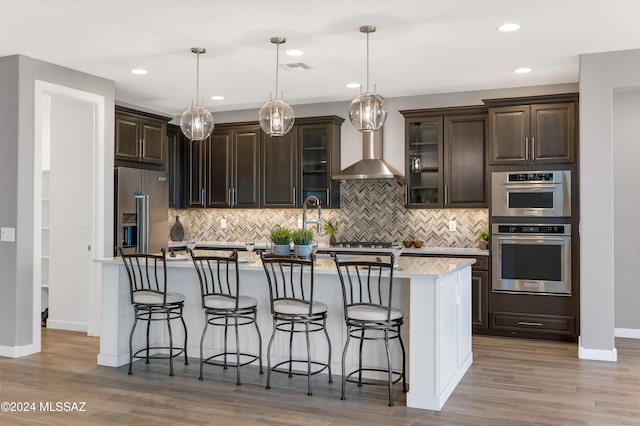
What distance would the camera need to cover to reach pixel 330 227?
7.45 m

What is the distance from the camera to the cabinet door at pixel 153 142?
7.05m

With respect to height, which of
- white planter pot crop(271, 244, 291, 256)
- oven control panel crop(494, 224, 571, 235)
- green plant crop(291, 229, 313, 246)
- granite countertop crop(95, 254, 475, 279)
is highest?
oven control panel crop(494, 224, 571, 235)

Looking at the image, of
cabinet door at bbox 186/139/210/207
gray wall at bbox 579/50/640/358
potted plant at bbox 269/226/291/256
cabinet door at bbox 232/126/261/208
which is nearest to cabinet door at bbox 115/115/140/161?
cabinet door at bbox 186/139/210/207

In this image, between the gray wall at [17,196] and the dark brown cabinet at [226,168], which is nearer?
the gray wall at [17,196]

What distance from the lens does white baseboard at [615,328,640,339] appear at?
20.4 feet

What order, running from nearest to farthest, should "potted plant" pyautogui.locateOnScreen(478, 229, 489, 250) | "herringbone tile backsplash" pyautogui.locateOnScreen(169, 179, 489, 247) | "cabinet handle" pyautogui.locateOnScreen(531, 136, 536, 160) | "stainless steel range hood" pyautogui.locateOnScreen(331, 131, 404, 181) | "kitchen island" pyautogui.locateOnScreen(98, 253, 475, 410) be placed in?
"kitchen island" pyautogui.locateOnScreen(98, 253, 475, 410) < "cabinet handle" pyautogui.locateOnScreen(531, 136, 536, 160) < "potted plant" pyautogui.locateOnScreen(478, 229, 489, 250) < "stainless steel range hood" pyautogui.locateOnScreen(331, 131, 404, 181) < "herringbone tile backsplash" pyautogui.locateOnScreen(169, 179, 489, 247)

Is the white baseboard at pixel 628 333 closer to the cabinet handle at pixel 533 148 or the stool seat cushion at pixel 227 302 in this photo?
the cabinet handle at pixel 533 148

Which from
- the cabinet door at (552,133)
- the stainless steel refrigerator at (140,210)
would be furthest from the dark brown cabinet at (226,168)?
the cabinet door at (552,133)

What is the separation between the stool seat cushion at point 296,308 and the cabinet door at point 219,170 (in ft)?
12.8

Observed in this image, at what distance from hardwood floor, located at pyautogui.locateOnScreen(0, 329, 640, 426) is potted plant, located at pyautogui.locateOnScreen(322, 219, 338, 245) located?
2.61m

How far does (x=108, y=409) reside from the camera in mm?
3758

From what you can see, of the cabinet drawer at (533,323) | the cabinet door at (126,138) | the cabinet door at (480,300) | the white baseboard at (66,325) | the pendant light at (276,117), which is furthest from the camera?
the cabinet door at (126,138)

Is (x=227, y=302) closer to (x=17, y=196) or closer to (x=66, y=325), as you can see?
(x=17, y=196)

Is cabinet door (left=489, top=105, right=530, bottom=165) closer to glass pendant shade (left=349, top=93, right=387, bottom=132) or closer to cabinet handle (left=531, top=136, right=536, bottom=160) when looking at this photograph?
cabinet handle (left=531, top=136, right=536, bottom=160)
